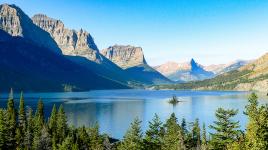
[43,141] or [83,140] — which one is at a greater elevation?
[43,141]

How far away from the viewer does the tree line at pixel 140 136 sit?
5155 cm

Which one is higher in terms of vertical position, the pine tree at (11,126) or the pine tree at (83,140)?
the pine tree at (11,126)

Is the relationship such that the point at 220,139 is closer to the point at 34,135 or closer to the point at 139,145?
the point at 139,145

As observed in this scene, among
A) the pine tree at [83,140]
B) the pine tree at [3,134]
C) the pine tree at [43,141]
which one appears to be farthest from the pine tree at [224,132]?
the pine tree at [83,140]

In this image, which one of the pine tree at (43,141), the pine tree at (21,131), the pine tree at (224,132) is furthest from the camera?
the pine tree at (43,141)

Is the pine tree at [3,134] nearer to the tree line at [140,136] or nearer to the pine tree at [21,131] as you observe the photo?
the tree line at [140,136]

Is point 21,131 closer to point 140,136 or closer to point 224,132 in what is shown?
point 140,136

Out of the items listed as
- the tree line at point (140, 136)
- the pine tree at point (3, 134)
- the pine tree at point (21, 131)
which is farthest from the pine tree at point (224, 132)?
the pine tree at point (21, 131)

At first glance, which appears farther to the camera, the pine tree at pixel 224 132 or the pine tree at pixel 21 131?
the pine tree at pixel 21 131

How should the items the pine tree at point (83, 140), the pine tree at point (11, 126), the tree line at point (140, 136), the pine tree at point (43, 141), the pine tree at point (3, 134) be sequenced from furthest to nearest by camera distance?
the pine tree at point (83, 140), the pine tree at point (43, 141), the pine tree at point (11, 126), the pine tree at point (3, 134), the tree line at point (140, 136)

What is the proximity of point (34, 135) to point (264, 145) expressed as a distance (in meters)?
94.5

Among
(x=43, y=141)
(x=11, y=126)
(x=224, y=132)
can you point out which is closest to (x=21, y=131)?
(x=11, y=126)

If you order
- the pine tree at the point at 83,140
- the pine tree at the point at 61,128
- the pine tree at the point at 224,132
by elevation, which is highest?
the pine tree at the point at 224,132

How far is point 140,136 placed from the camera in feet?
216
